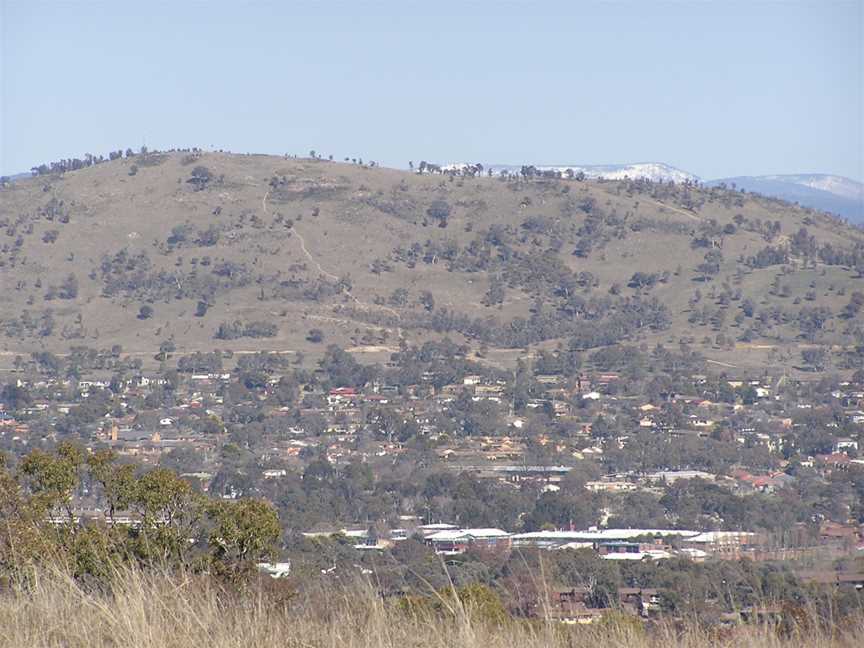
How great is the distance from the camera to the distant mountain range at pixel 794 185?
492 ft

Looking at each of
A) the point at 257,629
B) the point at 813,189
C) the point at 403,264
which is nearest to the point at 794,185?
the point at 813,189

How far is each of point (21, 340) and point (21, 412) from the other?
11.1 m

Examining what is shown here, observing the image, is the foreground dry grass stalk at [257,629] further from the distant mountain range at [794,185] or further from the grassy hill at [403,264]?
the distant mountain range at [794,185]

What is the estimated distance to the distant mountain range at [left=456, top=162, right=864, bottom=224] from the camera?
150 m

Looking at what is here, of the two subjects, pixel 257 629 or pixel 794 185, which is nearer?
pixel 257 629

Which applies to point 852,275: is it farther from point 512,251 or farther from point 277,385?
point 277,385

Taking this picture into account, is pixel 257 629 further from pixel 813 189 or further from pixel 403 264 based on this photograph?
pixel 813 189

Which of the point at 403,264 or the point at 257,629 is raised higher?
the point at 257,629

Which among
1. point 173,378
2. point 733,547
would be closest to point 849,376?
point 173,378

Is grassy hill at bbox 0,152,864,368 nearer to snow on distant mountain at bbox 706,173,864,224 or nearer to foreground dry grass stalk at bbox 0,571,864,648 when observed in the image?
foreground dry grass stalk at bbox 0,571,864,648

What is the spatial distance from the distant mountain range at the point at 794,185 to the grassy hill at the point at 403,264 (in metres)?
84.0

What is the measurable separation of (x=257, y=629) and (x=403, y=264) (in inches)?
1944

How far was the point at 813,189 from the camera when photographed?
6998 inches

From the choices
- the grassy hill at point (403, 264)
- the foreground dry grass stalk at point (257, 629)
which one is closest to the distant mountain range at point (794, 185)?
the grassy hill at point (403, 264)
